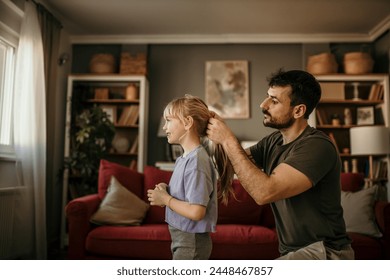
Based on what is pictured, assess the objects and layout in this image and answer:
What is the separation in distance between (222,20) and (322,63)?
1.04m

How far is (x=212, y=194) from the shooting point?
1132mm

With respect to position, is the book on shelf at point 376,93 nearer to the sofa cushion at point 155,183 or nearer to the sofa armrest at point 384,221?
the sofa armrest at point 384,221

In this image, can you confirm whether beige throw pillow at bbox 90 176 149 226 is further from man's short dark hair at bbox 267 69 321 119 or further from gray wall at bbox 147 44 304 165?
gray wall at bbox 147 44 304 165

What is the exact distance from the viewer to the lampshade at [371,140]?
3.17 metres

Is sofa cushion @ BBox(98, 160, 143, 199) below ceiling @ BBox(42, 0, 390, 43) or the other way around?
below

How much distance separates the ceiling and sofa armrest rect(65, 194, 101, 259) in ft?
5.29

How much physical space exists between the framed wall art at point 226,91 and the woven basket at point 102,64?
1049mm

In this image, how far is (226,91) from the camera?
409 centimetres

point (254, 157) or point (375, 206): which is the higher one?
point (254, 157)

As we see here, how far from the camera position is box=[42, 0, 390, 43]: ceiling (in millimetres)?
2930

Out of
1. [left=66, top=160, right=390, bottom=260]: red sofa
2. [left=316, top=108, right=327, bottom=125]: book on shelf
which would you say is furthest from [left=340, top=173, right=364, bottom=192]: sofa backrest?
[left=316, top=108, right=327, bottom=125]: book on shelf
